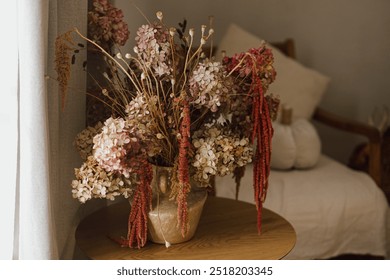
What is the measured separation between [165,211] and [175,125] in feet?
0.71

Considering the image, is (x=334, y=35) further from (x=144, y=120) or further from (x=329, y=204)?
(x=144, y=120)

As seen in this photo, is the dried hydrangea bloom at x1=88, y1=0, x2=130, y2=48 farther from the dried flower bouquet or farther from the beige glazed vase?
the beige glazed vase

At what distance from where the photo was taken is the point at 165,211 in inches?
57.6

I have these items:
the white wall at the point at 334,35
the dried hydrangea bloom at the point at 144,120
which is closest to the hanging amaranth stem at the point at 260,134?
the dried hydrangea bloom at the point at 144,120

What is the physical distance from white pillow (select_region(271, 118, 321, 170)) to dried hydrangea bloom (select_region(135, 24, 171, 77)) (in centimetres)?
119

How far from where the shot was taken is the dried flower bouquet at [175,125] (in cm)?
134

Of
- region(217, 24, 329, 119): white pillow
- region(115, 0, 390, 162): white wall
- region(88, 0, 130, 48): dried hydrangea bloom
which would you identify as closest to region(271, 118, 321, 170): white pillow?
region(217, 24, 329, 119): white pillow

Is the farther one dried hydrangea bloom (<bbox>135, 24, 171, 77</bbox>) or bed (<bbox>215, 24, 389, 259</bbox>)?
bed (<bbox>215, 24, 389, 259</bbox>)

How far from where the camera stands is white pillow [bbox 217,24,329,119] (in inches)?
113

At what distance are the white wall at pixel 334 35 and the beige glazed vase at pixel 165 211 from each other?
1678mm

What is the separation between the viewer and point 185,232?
1494 mm

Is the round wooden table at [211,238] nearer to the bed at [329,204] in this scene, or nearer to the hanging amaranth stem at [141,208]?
the hanging amaranth stem at [141,208]

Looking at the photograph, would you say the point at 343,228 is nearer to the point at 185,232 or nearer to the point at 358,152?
the point at 358,152

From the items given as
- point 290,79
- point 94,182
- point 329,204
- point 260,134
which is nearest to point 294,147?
point 329,204
